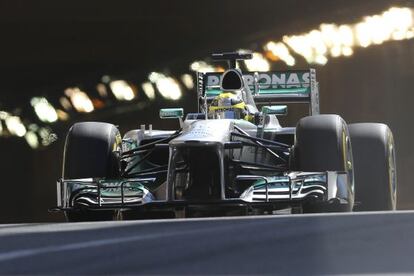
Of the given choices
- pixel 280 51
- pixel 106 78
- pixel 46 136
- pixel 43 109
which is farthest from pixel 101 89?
pixel 280 51

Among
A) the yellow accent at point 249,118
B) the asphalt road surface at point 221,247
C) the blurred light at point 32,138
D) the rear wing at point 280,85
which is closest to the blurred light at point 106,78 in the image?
the blurred light at point 32,138

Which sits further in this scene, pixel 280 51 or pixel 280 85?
pixel 280 51

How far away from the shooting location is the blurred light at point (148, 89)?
1877 cm

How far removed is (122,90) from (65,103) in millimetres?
1226

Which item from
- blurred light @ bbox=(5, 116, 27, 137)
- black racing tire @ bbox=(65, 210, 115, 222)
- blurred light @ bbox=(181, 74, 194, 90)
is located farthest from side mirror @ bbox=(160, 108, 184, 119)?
blurred light @ bbox=(5, 116, 27, 137)

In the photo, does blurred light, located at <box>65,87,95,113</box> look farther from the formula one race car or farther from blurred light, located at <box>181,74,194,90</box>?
the formula one race car

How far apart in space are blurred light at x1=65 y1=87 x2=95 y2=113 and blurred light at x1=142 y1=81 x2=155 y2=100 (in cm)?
117

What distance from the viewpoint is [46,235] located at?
14.4ft

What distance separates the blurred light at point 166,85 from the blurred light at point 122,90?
53cm

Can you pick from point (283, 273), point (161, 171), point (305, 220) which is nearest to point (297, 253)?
point (283, 273)

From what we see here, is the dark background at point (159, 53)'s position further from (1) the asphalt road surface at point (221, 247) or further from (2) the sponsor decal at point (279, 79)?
(1) the asphalt road surface at point (221, 247)

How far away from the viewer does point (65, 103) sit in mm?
18781

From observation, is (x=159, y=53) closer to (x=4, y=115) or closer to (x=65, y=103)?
(x=65, y=103)

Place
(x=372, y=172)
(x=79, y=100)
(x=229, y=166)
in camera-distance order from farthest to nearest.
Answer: (x=79, y=100) < (x=372, y=172) < (x=229, y=166)
